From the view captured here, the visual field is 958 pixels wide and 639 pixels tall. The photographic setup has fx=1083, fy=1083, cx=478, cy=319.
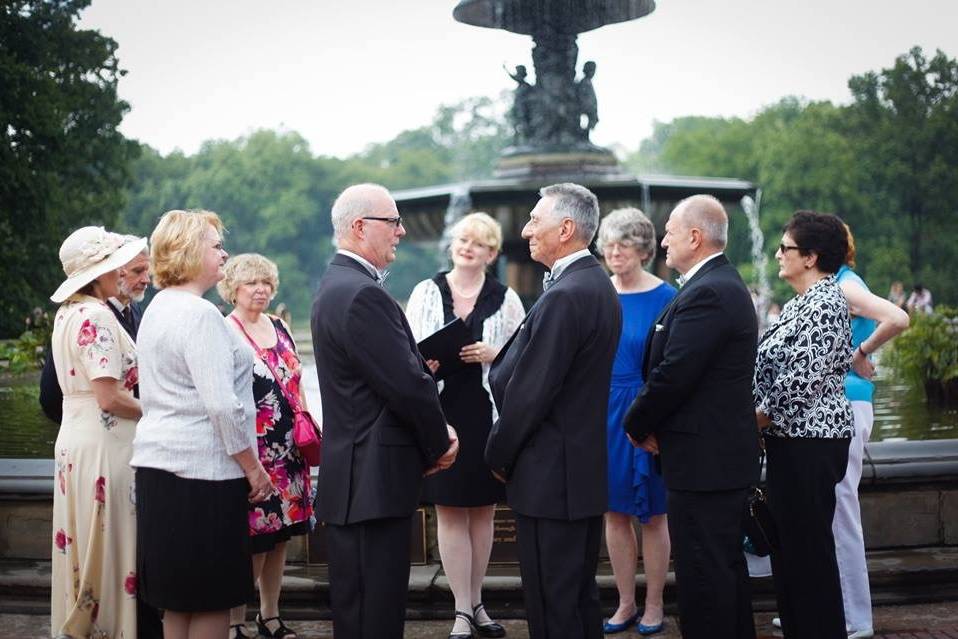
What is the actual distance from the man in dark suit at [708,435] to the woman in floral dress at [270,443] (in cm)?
165

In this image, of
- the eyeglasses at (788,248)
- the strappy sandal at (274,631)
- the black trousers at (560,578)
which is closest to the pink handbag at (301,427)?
the strappy sandal at (274,631)

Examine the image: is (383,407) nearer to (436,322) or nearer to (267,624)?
(436,322)

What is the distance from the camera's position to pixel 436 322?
204 inches

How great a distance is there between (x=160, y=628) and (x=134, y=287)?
1395 mm

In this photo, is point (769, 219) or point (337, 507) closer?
point (337, 507)

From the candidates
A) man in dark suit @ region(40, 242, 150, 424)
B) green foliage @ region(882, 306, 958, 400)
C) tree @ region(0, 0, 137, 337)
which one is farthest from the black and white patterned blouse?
tree @ region(0, 0, 137, 337)

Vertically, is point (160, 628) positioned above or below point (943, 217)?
A: below

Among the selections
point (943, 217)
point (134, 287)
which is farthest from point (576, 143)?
point (943, 217)

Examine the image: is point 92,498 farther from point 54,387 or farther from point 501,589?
point 501,589

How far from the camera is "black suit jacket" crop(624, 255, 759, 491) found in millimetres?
4160

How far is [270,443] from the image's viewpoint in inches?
193

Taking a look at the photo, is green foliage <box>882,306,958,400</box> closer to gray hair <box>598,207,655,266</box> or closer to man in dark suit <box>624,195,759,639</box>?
gray hair <box>598,207,655,266</box>

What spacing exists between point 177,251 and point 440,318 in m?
1.62

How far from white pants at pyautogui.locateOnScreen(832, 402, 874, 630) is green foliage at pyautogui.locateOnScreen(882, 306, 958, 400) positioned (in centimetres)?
465
